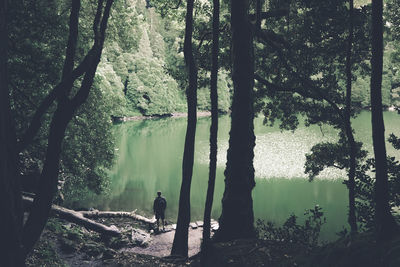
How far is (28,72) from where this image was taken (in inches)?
317

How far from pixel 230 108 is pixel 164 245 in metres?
6.41

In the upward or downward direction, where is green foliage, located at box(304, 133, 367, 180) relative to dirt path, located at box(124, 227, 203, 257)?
upward

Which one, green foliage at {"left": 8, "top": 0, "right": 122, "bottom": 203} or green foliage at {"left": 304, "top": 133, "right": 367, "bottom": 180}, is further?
green foliage at {"left": 304, "top": 133, "right": 367, "bottom": 180}

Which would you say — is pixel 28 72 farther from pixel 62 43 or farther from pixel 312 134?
pixel 312 134

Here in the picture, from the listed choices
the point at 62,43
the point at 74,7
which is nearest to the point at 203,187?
the point at 62,43

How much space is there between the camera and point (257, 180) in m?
24.9

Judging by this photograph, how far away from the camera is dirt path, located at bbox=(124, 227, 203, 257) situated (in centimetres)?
1201

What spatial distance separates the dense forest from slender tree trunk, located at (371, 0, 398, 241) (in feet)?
0.04

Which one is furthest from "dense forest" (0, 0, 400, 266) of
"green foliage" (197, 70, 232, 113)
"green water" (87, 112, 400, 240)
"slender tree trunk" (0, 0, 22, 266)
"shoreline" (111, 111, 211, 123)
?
"green foliage" (197, 70, 232, 113)

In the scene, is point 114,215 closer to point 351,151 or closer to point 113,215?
point 113,215

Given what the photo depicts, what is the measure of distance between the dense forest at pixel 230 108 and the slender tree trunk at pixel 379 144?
0.04 ft

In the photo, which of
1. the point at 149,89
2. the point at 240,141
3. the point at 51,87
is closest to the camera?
the point at 240,141

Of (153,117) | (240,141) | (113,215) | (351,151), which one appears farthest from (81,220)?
(153,117)

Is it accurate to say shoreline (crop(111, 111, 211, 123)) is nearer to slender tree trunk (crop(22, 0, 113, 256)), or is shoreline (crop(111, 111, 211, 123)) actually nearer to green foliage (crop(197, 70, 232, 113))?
green foliage (crop(197, 70, 232, 113))
